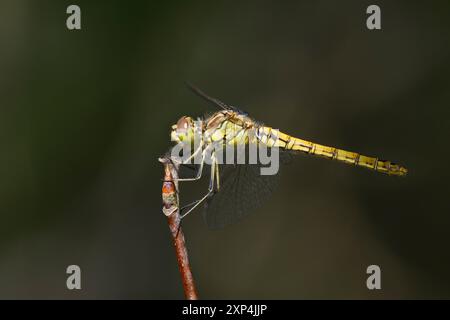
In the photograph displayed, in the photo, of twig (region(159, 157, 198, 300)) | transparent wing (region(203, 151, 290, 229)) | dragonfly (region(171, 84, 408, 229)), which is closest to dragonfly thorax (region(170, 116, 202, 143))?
dragonfly (region(171, 84, 408, 229))

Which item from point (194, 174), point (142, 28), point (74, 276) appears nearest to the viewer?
point (194, 174)

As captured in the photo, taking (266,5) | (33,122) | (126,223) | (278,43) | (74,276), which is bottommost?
(74,276)

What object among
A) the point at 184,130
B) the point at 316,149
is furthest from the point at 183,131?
the point at 316,149

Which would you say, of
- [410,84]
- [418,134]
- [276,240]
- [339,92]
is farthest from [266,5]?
[276,240]

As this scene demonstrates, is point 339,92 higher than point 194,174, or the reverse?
point 339,92

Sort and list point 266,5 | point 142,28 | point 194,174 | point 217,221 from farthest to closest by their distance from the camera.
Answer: point 266,5, point 142,28, point 217,221, point 194,174

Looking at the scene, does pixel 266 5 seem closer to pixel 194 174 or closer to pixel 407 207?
pixel 407 207

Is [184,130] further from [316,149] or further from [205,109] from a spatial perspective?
[205,109]
